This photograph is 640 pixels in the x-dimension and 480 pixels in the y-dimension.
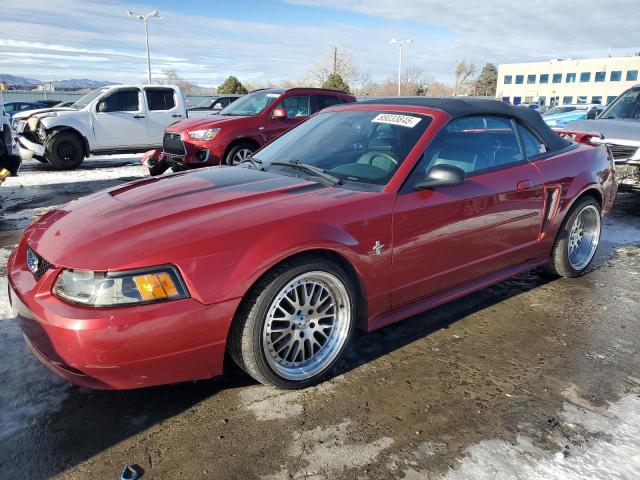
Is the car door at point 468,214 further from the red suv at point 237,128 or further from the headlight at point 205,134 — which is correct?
the headlight at point 205,134

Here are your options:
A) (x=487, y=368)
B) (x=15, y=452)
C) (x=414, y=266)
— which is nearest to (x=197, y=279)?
(x=15, y=452)

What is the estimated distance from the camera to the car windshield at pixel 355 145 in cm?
315

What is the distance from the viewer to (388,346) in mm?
3229

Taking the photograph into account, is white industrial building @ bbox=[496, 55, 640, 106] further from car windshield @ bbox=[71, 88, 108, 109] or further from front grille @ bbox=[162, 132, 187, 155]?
front grille @ bbox=[162, 132, 187, 155]

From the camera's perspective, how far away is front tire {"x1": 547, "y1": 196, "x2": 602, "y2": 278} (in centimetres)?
420

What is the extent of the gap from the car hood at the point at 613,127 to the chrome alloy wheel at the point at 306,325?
715cm

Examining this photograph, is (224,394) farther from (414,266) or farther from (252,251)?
(414,266)

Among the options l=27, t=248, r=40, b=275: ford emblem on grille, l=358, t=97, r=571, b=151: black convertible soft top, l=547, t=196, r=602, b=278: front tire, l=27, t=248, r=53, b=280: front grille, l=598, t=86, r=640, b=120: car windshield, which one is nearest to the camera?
l=27, t=248, r=53, b=280: front grille

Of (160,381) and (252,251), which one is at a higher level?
(252,251)

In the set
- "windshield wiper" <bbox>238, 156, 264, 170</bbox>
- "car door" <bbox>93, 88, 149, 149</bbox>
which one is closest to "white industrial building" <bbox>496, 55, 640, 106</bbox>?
"car door" <bbox>93, 88, 149, 149</bbox>

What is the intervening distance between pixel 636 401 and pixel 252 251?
86.5 inches

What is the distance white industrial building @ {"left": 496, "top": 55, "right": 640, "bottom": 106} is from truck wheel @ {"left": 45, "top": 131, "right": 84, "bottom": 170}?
5639 centimetres

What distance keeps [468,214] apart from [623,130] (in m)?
6.40

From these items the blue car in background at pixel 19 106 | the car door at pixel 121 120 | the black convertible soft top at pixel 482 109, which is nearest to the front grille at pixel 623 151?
the black convertible soft top at pixel 482 109
